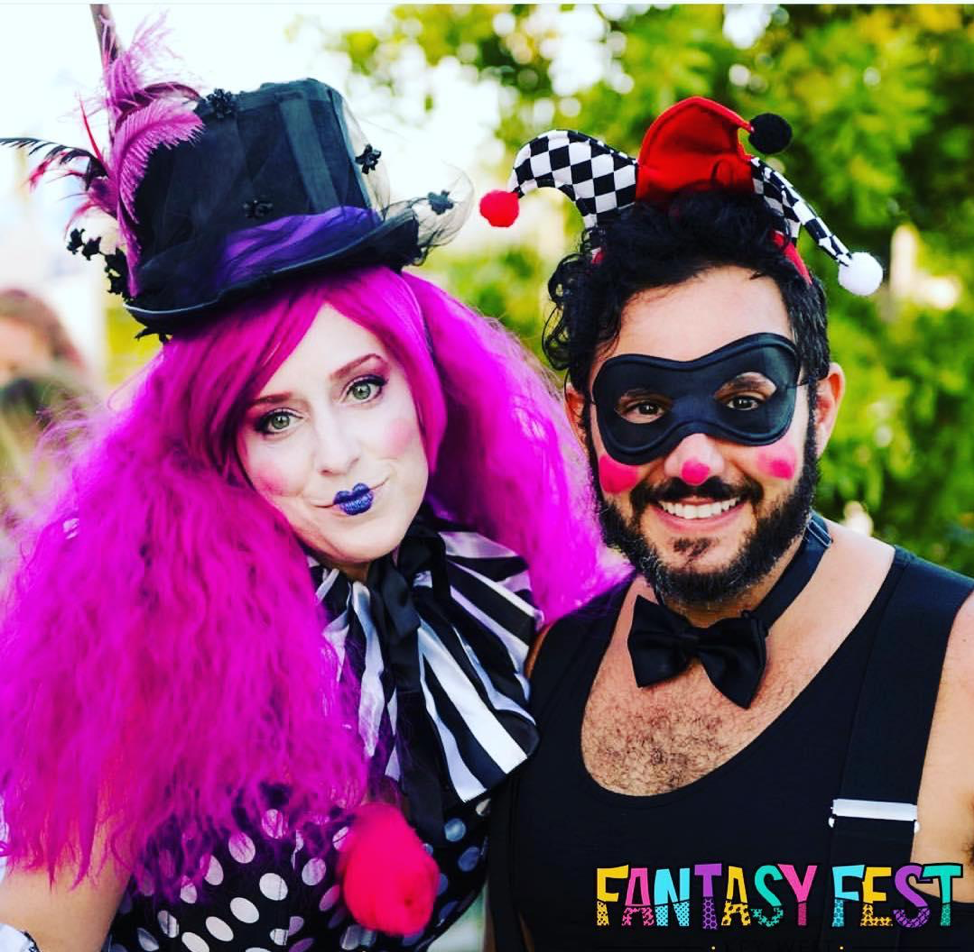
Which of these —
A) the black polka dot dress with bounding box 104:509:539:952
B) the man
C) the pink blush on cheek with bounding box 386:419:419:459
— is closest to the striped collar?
the black polka dot dress with bounding box 104:509:539:952

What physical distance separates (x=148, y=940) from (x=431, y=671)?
28.4 inches

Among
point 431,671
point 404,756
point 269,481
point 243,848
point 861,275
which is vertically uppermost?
point 861,275

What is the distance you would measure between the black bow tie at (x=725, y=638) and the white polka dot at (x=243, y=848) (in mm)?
766

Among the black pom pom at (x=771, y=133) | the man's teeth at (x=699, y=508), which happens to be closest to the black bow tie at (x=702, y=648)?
the man's teeth at (x=699, y=508)

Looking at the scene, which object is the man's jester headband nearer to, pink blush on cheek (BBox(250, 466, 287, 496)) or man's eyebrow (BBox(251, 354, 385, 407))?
man's eyebrow (BBox(251, 354, 385, 407))

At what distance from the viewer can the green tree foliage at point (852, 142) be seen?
3.60 m

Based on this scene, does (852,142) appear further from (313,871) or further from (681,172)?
(313,871)

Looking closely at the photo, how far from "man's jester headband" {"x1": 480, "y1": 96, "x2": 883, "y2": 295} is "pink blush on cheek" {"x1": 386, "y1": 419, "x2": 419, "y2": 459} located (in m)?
0.43

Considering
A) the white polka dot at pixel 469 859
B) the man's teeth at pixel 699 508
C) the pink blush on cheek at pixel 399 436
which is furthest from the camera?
the white polka dot at pixel 469 859

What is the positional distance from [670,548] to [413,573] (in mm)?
538

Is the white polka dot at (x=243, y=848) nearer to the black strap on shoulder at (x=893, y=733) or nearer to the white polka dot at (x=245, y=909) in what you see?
the white polka dot at (x=245, y=909)

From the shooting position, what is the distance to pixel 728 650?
7.27ft

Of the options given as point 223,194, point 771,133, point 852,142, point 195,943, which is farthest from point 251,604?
point 852,142

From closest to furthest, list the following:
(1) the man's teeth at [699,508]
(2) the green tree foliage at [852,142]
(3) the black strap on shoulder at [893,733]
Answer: (3) the black strap on shoulder at [893,733] < (1) the man's teeth at [699,508] < (2) the green tree foliage at [852,142]
